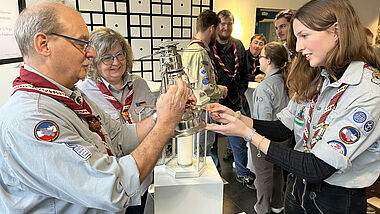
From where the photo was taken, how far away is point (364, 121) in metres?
0.93

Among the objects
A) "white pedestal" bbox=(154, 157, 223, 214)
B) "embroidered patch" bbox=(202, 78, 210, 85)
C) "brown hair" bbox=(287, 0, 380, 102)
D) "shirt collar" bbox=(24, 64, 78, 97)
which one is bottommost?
"white pedestal" bbox=(154, 157, 223, 214)

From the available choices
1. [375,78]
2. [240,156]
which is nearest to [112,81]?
[375,78]

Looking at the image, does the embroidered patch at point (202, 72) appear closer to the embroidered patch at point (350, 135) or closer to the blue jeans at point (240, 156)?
the blue jeans at point (240, 156)

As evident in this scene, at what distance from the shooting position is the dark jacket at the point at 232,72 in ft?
9.87

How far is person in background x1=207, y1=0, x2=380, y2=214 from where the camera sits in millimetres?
948

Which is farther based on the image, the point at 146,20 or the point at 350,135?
the point at 146,20

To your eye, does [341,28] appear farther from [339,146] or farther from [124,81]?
[124,81]

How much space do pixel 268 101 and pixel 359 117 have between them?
1.17 metres

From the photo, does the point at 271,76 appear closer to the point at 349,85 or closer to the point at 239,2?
the point at 349,85

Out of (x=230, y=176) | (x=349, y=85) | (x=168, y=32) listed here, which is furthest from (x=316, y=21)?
(x=168, y=32)

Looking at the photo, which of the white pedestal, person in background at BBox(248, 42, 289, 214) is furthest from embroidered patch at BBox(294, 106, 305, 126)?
person in background at BBox(248, 42, 289, 214)

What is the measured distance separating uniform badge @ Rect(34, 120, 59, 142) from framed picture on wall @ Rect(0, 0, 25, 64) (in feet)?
4.57

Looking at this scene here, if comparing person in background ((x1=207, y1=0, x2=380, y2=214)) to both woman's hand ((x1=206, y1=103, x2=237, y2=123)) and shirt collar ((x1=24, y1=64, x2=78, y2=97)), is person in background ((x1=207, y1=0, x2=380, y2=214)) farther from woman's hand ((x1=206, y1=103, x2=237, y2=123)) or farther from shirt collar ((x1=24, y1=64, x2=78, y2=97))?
shirt collar ((x1=24, y1=64, x2=78, y2=97))

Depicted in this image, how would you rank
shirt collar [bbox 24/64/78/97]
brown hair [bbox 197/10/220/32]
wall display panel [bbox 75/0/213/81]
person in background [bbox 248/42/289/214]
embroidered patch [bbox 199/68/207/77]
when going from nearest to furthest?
shirt collar [bbox 24/64/78/97], person in background [bbox 248/42/289/214], embroidered patch [bbox 199/68/207/77], brown hair [bbox 197/10/220/32], wall display panel [bbox 75/0/213/81]
